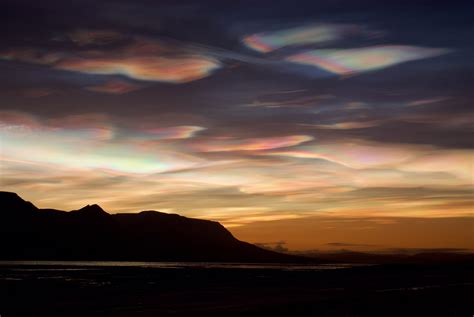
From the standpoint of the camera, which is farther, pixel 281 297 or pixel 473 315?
pixel 281 297

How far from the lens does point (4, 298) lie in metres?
41.8

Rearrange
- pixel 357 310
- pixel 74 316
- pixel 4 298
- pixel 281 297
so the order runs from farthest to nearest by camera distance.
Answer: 1. pixel 281 297
2. pixel 4 298
3. pixel 357 310
4. pixel 74 316

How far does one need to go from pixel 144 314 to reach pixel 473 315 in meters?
19.3

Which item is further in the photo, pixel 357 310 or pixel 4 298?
pixel 4 298

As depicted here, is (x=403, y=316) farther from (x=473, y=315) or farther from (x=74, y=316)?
(x=74, y=316)

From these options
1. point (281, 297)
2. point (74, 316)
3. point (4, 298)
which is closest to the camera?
point (74, 316)

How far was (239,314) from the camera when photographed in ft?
110

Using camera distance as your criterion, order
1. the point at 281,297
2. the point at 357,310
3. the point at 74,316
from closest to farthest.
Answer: the point at 74,316 < the point at 357,310 < the point at 281,297

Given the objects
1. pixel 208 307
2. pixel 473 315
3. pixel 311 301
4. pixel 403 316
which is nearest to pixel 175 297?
pixel 208 307

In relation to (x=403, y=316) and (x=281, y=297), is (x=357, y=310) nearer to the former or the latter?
(x=403, y=316)

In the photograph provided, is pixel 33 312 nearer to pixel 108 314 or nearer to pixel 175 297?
pixel 108 314

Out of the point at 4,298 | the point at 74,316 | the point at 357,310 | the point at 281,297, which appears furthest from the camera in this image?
the point at 281,297

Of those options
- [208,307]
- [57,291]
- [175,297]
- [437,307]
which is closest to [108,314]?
[208,307]

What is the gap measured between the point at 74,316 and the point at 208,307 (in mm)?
8917
